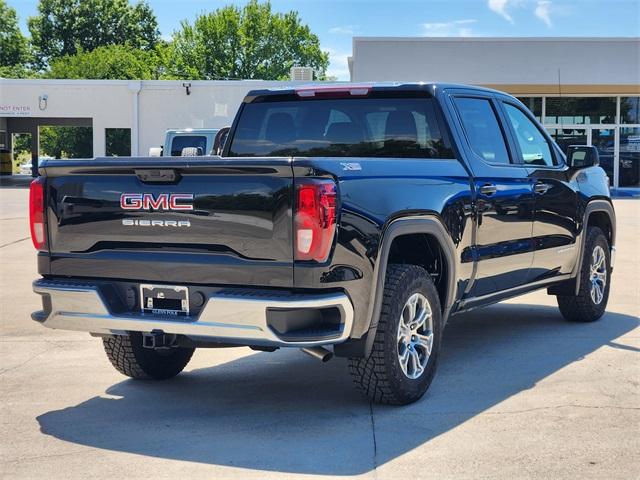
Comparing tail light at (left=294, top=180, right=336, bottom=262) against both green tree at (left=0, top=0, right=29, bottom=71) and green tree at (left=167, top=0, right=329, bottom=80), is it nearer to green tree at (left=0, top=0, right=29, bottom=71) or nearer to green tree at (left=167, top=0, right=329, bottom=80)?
green tree at (left=167, top=0, right=329, bottom=80)

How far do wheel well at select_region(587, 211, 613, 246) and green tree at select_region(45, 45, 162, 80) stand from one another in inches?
2052

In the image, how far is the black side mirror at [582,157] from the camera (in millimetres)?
7516

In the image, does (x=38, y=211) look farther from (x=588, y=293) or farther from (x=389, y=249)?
(x=588, y=293)

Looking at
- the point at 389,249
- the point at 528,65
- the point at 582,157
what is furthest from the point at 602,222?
the point at 528,65

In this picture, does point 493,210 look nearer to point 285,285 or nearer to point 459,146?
point 459,146

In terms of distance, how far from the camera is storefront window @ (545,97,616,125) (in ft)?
102

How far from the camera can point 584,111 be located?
31109mm

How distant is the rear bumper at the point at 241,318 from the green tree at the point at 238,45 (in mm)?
64798

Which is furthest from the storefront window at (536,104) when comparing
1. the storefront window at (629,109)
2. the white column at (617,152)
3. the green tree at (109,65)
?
the green tree at (109,65)

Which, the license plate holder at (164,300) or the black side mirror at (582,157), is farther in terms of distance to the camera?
the black side mirror at (582,157)

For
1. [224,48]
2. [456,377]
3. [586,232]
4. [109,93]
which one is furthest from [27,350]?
[224,48]

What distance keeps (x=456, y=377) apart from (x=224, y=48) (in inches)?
2580

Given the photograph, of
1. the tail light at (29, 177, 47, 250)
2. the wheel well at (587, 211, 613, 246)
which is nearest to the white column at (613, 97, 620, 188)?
the wheel well at (587, 211, 613, 246)

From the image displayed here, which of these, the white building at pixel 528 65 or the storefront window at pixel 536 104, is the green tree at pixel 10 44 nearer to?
the white building at pixel 528 65
